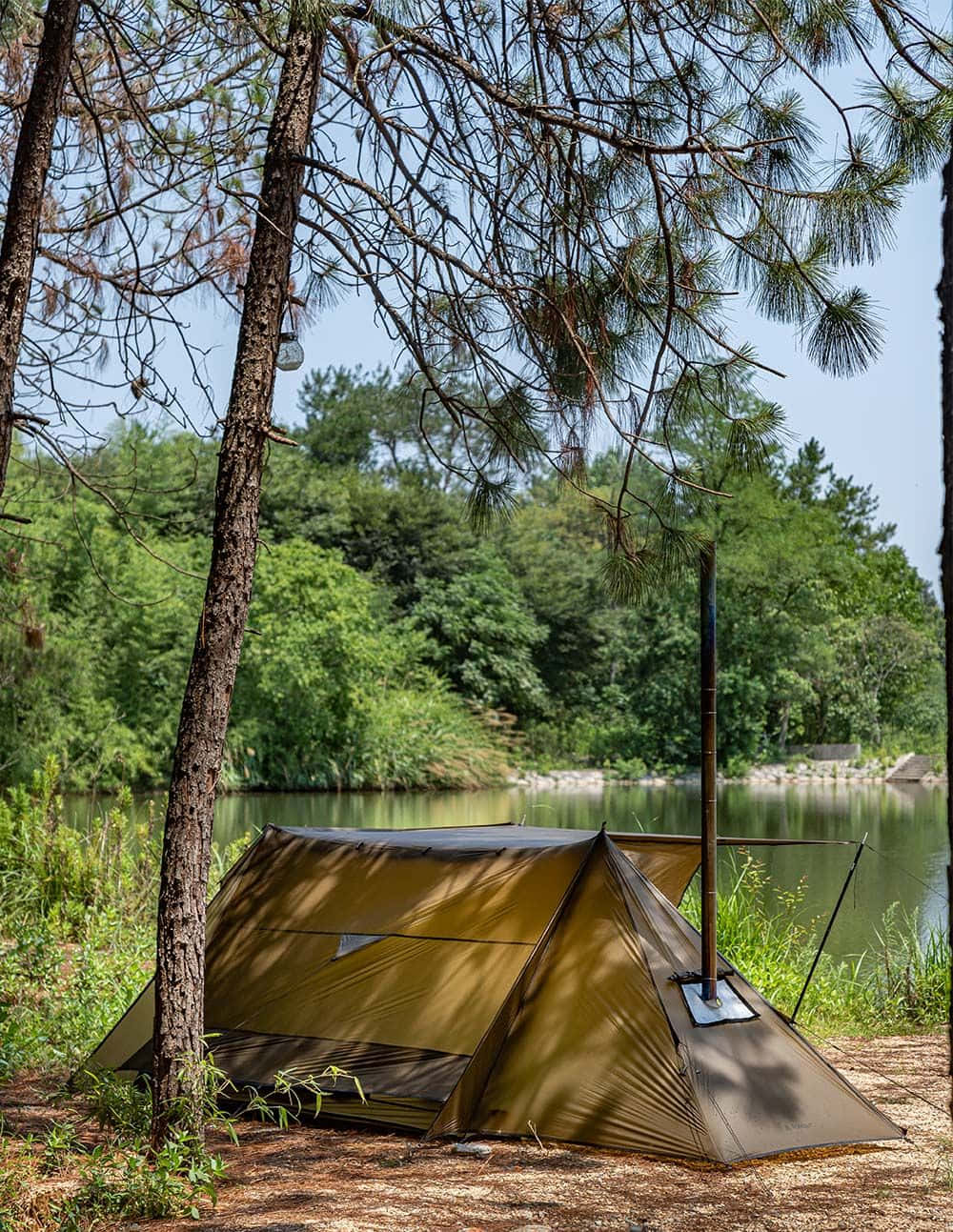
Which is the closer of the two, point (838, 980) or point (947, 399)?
point (947, 399)

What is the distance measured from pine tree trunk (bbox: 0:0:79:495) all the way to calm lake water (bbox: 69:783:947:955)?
5187 millimetres

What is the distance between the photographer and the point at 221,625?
378 cm

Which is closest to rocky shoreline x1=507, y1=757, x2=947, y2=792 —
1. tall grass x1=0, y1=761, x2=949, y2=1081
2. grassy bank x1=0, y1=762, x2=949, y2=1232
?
grassy bank x1=0, y1=762, x2=949, y2=1232

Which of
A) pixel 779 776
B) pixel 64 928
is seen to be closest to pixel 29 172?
pixel 64 928

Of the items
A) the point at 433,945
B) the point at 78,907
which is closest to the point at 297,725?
the point at 78,907

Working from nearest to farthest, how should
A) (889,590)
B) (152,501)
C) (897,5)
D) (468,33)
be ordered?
(897,5) → (468,33) → (152,501) → (889,590)

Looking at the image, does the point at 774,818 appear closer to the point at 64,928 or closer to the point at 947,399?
the point at 64,928

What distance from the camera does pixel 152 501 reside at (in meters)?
24.2

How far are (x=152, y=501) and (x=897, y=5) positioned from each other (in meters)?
21.7

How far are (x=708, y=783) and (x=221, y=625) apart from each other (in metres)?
1.63

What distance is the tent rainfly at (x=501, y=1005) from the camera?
3881 mm

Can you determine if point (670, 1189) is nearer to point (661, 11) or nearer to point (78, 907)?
point (661, 11)

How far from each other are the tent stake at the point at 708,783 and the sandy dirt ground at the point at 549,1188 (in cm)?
61

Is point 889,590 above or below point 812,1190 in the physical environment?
above
